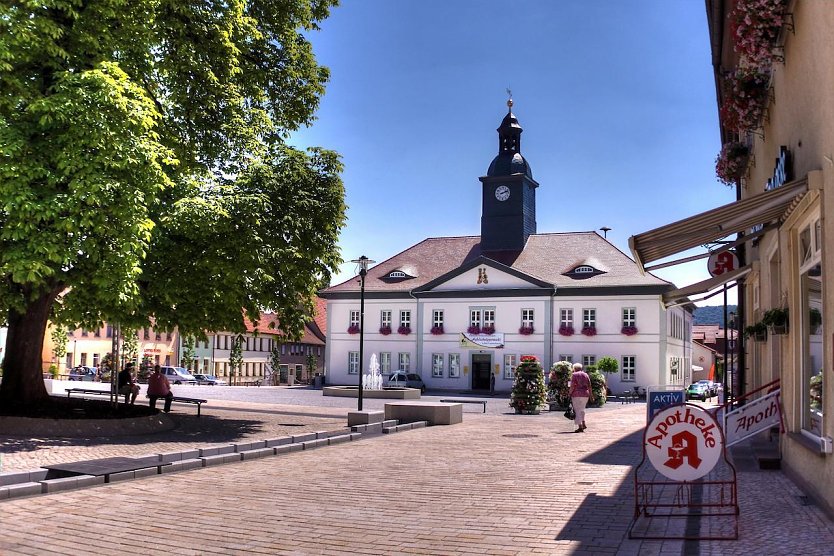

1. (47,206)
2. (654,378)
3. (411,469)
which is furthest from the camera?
(654,378)

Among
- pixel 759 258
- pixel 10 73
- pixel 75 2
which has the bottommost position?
pixel 759 258

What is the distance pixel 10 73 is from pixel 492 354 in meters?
45.9

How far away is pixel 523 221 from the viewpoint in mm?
63625

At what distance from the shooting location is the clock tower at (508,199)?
209 ft

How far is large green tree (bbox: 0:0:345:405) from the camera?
49.2 ft

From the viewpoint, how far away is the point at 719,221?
9.78 metres

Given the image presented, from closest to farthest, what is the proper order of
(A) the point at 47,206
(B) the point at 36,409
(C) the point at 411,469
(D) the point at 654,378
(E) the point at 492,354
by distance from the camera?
(C) the point at 411,469 < (A) the point at 47,206 < (B) the point at 36,409 < (D) the point at 654,378 < (E) the point at 492,354

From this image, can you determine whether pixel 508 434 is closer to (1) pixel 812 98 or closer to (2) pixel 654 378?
(1) pixel 812 98

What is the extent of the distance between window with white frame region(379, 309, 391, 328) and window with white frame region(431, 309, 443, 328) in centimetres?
370

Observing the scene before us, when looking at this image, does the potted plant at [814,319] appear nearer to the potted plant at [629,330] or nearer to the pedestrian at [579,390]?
the pedestrian at [579,390]

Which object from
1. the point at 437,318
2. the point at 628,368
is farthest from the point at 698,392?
the point at 437,318

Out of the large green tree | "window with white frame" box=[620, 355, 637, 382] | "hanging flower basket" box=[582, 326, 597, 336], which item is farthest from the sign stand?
"hanging flower basket" box=[582, 326, 597, 336]

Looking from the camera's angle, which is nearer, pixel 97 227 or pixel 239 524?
pixel 239 524

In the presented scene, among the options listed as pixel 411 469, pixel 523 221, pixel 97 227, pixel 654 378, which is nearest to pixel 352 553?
pixel 411 469
